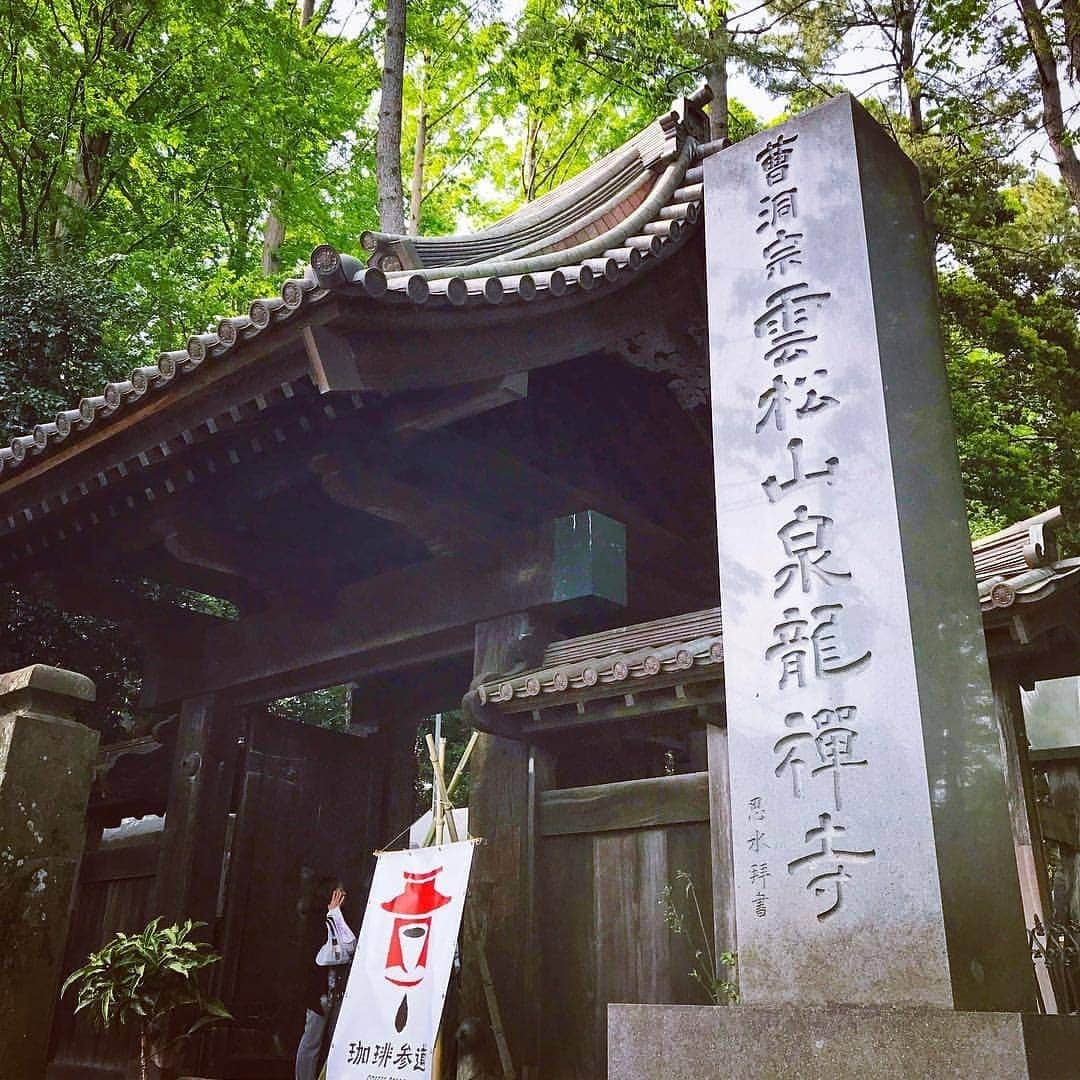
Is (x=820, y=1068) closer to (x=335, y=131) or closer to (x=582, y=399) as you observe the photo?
(x=582, y=399)

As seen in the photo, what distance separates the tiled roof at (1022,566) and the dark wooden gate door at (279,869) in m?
5.50

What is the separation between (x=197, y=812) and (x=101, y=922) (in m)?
1.42

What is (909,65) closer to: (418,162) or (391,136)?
(391,136)

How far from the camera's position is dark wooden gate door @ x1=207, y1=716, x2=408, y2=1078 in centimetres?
770

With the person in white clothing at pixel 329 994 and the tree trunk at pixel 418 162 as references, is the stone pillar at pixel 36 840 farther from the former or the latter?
the tree trunk at pixel 418 162

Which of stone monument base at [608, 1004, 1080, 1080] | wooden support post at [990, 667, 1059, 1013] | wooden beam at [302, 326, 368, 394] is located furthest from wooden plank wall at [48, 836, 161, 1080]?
wooden support post at [990, 667, 1059, 1013]

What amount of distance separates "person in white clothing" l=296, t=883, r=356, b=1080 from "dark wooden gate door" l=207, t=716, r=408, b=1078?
123cm

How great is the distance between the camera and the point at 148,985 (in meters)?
5.04

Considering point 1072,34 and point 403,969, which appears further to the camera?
point 1072,34

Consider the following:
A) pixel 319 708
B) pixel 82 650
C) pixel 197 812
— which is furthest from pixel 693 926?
pixel 319 708

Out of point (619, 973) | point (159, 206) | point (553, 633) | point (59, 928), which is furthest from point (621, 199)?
point (159, 206)

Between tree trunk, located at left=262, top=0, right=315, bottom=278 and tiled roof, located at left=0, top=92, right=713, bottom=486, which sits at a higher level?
tree trunk, located at left=262, top=0, right=315, bottom=278

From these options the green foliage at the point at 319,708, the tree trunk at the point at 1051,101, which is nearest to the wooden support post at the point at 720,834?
the tree trunk at the point at 1051,101

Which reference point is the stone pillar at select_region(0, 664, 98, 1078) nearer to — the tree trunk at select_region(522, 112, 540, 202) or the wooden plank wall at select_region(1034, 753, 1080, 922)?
the wooden plank wall at select_region(1034, 753, 1080, 922)
